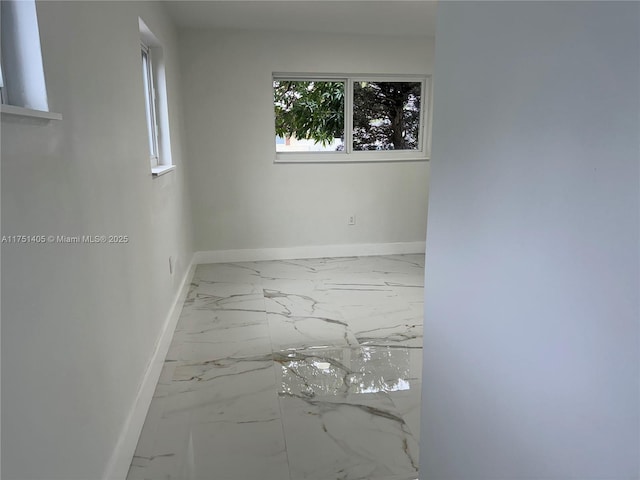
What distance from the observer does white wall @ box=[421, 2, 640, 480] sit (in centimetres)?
65

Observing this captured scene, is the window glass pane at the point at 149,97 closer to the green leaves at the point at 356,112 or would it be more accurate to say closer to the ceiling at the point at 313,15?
the ceiling at the point at 313,15

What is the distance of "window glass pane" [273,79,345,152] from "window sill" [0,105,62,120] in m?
3.41

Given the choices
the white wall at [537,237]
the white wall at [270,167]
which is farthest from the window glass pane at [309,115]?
the white wall at [537,237]

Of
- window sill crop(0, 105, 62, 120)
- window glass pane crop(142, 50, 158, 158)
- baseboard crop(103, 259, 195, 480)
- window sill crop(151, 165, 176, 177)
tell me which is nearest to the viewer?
window sill crop(0, 105, 62, 120)

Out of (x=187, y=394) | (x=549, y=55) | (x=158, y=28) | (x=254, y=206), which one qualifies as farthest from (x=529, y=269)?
(x=254, y=206)

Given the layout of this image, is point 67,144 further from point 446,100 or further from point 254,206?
point 254,206

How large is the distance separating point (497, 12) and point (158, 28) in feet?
9.25

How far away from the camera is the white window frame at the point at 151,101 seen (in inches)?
124

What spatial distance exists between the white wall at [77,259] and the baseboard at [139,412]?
0.15 ft

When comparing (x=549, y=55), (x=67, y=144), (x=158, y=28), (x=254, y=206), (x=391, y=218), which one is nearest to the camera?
(x=549, y=55)

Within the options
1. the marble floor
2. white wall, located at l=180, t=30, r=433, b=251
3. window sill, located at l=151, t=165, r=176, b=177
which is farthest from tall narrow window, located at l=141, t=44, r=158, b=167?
the marble floor

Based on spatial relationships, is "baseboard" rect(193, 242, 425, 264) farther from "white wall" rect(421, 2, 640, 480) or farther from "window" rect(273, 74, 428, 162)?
"white wall" rect(421, 2, 640, 480)

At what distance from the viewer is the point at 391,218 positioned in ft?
16.1

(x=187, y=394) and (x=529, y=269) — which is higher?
(x=529, y=269)
